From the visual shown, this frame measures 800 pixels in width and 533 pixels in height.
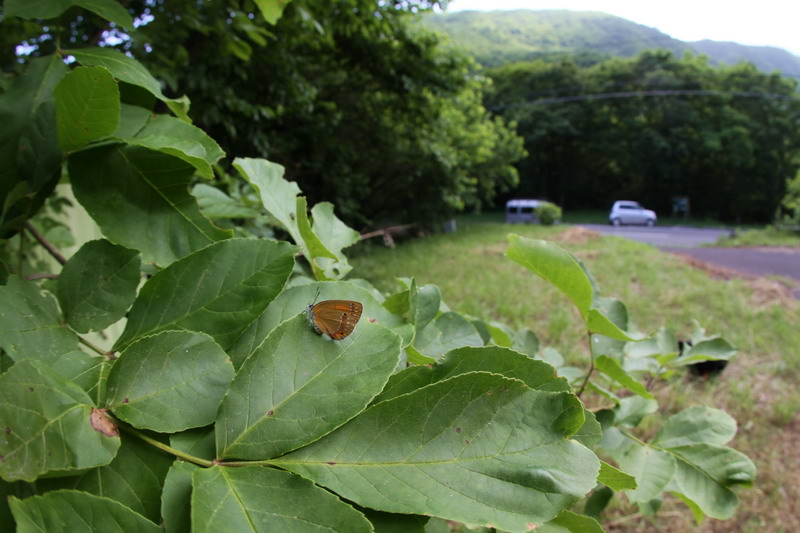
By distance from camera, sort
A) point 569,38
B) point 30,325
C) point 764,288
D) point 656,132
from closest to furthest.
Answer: point 30,325 → point 764,288 → point 656,132 → point 569,38

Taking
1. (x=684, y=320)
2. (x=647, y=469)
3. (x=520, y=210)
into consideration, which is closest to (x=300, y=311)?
(x=647, y=469)

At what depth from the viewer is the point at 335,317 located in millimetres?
401

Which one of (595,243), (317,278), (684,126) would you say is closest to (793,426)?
(317,278)

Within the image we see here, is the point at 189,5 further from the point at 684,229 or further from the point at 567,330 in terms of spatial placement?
the point at 684,229

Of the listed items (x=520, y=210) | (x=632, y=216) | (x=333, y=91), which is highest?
(x=333, y=91)

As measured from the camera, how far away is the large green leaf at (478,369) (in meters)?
0.38

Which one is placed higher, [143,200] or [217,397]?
[143,200]

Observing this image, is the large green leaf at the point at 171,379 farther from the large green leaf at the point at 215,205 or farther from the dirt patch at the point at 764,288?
the dirt patch at the point at 764,288

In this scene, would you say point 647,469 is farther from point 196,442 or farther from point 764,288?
point 764,288

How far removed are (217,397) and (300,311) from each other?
10cm

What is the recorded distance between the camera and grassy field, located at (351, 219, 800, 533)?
8.61 feet

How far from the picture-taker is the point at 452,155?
9227 mm

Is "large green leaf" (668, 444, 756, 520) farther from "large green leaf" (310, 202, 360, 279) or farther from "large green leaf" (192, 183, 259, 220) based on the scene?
"large green leaf" (192, 183, 259, 220)

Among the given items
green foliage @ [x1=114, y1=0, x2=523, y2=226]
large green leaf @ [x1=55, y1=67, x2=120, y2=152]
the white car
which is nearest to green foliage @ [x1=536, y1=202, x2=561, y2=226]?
the white car
